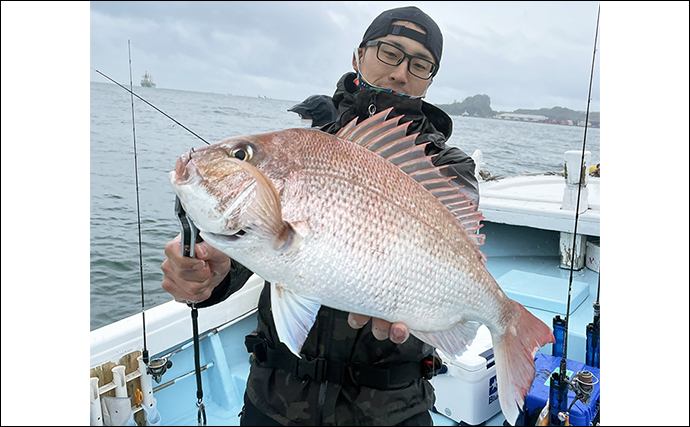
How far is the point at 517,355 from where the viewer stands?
888 mm

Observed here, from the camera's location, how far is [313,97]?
8.07 feet

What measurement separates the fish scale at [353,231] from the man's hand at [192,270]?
0.13m

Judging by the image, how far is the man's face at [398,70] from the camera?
1249 mm

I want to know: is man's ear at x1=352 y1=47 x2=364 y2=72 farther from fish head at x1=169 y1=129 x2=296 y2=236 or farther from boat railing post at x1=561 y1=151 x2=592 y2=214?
boat railing post at x1=561 y1=151 x2=592 y2=214

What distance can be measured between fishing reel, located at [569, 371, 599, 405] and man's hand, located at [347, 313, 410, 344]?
50.1 inches

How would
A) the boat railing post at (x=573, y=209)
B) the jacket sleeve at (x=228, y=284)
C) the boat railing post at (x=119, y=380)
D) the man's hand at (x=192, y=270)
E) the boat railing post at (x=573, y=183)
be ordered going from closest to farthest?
the man's hand at (x=192, y=270)
the jacket sleeve at (x=228, y=284)
the boat railing post at (x=119, y=380)
the boat railing post at (x=573, y=183)
the boat railing post at (x=573, y=209)

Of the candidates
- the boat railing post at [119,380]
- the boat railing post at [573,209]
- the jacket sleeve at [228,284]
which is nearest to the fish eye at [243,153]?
the jacket sleeve at [228,284]

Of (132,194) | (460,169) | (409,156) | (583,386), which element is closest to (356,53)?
(460,169)

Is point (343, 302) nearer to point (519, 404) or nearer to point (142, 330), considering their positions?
point (519, 404)

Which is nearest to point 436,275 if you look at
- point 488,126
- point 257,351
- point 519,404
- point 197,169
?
point 519,404

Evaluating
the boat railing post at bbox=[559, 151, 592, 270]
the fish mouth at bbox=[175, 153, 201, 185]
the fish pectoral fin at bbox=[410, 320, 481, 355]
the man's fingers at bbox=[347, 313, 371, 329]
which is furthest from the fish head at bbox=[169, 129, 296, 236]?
the boat railing post at bbox=[559, 151, 592, 270]

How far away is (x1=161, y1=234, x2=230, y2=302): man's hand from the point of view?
78 cm

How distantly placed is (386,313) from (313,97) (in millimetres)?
1891

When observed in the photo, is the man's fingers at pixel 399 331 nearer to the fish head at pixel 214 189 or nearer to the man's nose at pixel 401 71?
the fish head at pixel 214 189
